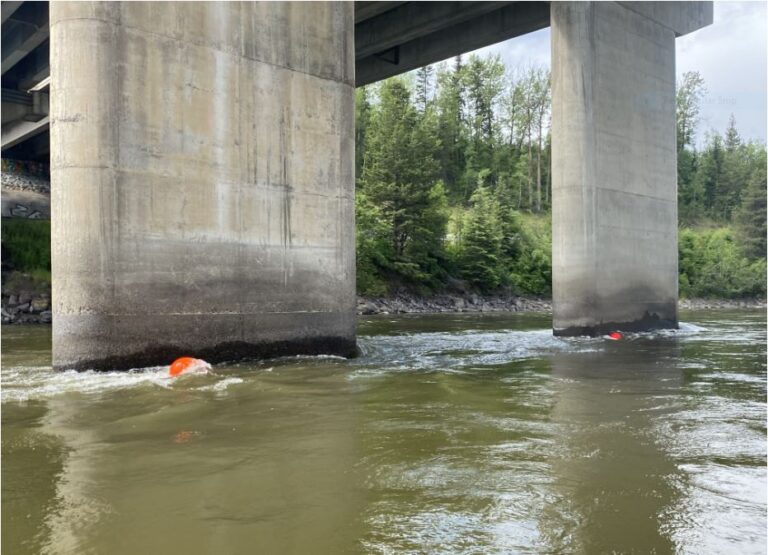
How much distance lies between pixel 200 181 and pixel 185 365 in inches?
125

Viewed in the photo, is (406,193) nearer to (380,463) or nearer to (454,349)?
(454,349)

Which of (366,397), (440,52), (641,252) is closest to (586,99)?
(641,252)

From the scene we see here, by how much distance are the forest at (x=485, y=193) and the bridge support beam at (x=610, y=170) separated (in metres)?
18.2

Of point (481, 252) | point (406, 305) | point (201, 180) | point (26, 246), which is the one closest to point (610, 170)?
point (201, 180)

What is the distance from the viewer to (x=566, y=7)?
18.9 m

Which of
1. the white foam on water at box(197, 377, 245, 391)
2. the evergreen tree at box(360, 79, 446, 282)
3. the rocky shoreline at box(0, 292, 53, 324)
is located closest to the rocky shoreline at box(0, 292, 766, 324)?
the rocky shoreline at box(0, 292, 53, 324)

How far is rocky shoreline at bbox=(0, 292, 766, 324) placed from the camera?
23.4 m

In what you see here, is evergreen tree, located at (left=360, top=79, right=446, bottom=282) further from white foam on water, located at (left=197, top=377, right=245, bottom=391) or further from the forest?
white foam on water, located at (left=197, top=377, right=245, bottom=391)

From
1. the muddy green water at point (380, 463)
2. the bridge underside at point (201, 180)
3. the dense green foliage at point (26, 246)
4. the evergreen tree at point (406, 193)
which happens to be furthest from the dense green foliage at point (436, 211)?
the muddy green water at point (380, 463)

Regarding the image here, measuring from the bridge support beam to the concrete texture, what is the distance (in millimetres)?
8125

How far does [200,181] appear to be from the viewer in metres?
11.0

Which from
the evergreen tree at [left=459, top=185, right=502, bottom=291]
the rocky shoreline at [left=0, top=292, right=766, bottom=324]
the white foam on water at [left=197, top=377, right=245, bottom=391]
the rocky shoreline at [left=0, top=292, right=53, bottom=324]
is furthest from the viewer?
the evergreen tree at [left=459, top=185, right=502, bottom=291]

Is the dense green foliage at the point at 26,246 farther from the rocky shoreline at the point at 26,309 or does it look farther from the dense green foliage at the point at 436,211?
the dense green foliage at the point at 436,211

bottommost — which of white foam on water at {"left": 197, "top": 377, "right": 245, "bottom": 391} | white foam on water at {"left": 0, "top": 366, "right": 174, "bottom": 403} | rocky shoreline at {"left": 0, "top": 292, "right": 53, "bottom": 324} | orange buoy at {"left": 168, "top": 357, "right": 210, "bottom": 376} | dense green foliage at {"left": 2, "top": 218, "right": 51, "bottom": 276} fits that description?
white foam on water at {"left": 197, "top": 377, "right": 245, "bottom": 391}
